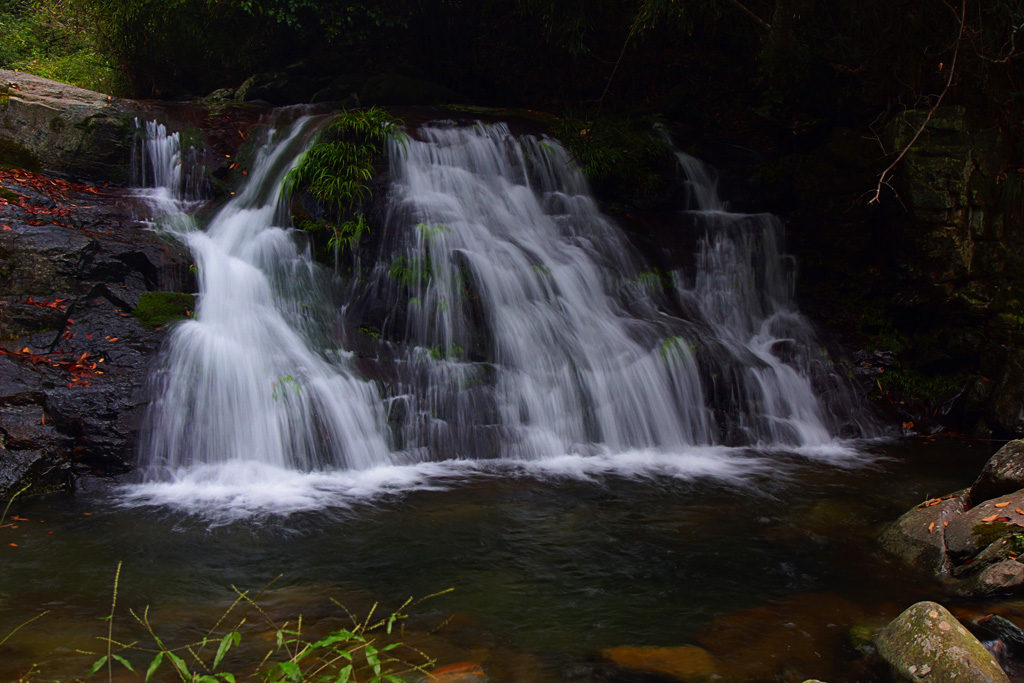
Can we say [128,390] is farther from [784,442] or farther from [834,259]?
[834,259]

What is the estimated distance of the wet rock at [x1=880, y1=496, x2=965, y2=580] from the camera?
430 cm

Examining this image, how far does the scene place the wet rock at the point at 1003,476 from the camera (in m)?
4.36

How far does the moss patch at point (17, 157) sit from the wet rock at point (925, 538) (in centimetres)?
998

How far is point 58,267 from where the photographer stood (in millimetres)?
6707

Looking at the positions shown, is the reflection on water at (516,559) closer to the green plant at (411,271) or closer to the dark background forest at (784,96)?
the green plant at (411,271)

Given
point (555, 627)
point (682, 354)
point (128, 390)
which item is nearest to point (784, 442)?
point (682, 354)

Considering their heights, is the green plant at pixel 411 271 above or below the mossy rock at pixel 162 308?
above

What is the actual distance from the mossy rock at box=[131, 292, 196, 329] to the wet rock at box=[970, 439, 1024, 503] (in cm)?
685

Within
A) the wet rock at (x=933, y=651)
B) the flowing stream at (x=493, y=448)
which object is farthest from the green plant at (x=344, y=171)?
the wet rock at (x=933, y=651)

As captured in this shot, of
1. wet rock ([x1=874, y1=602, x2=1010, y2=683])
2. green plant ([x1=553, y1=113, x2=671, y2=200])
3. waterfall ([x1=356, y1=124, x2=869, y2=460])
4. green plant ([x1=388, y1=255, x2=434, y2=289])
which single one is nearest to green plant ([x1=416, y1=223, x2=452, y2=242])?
waterfall ([x1=356, y1=124, x2=869, y2=460])

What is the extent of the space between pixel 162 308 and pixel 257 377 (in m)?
1.34

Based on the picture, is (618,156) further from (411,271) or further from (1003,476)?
(1003,476)

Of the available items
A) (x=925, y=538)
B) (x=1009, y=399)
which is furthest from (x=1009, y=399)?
(x=925, y=538)

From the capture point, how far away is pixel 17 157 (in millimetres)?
8719
